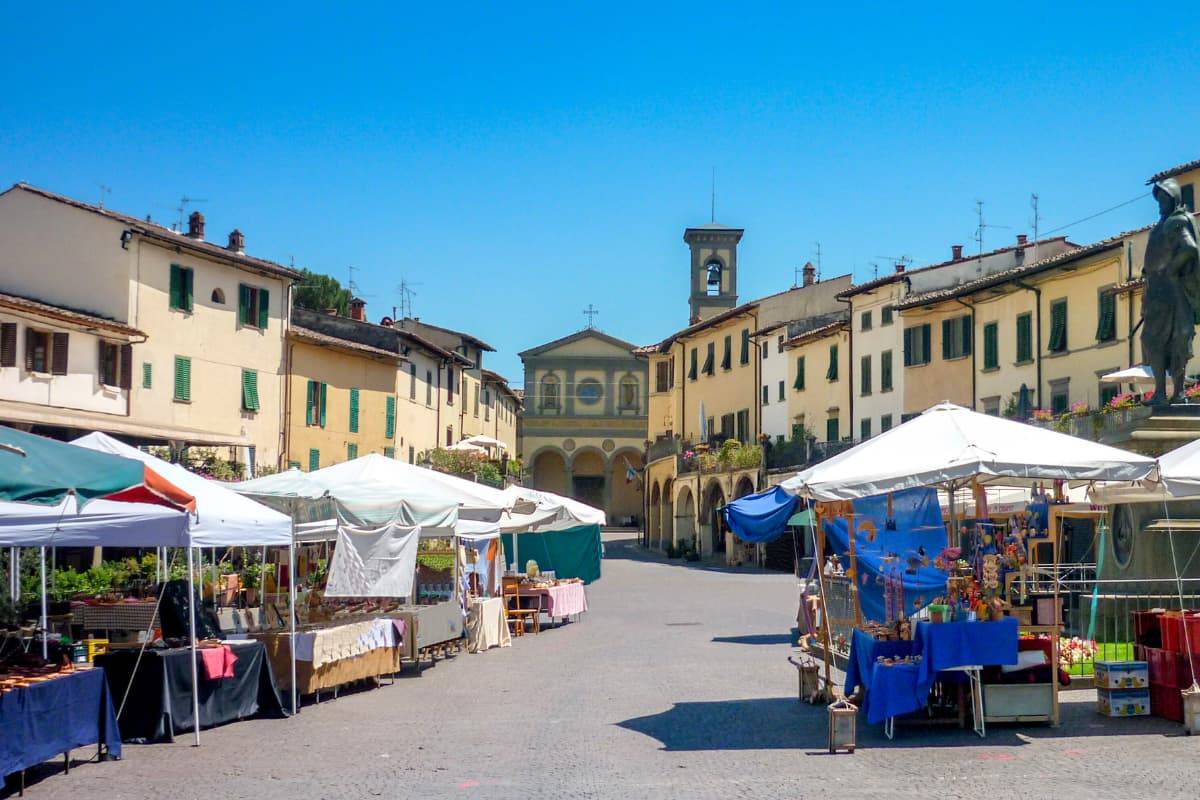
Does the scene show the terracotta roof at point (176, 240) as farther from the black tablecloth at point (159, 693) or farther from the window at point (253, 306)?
the black tablecloth at point (159, 693)

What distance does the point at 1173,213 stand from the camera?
17.6 meters

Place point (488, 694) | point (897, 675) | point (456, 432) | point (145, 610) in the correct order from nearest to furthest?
1. point (897, 675)
2. point (488, 694)
3. point (145, 610)
4. point (456, 432)

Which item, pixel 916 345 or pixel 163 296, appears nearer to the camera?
pixel 163 296

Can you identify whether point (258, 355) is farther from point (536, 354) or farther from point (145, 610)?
point (536, 354)

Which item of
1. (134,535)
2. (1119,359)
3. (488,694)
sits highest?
(1119,359)

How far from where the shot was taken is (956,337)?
41062mm

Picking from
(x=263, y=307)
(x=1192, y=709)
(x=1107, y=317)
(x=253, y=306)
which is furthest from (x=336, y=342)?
(x=1192, y=709)

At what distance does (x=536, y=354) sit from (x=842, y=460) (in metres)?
69.3

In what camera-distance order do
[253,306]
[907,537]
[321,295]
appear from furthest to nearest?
1. [321,295]
2. [253,306]
3. [907,537]

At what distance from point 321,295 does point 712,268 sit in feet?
66.8

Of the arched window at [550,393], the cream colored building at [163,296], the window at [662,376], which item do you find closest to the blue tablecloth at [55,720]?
the cream colored building at [163,296]

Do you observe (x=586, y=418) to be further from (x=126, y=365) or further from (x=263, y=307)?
(x=126, y=365)

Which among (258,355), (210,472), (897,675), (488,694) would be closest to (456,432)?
(258,355)

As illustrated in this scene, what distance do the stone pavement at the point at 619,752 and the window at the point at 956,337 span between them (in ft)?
86.7
